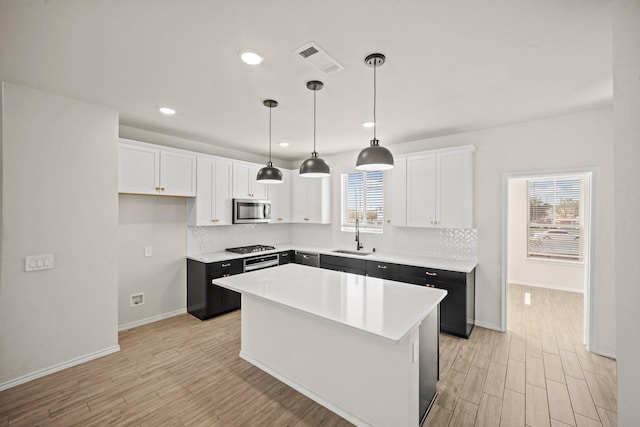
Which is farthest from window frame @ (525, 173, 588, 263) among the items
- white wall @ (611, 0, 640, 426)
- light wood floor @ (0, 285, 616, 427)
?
white wall @ (611, 0, 640, 426)

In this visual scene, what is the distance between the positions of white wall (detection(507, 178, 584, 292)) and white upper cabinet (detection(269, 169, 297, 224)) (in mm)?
4557

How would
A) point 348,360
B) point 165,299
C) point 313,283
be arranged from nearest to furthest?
point 348,360 < point 313,283 < point 165,299

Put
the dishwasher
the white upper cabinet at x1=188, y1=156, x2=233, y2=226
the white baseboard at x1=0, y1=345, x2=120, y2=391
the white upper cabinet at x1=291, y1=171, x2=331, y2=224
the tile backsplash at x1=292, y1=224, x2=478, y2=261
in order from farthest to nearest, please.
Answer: the white upper cabinet at x1=291, y1=171, x2=331, y2=224, the dishwasher, the white upper cabinet at x1=188, y1=156, x2=233, y2=226, the tile backsplash at x1=292, y1=224, x2=478, y2=261, the white baseboard at x1=0, y1=345, x2=120, y2=391

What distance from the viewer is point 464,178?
3.64 m

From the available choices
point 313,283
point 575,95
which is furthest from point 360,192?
point 575,95

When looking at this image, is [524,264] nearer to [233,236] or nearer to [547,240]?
[547,240]

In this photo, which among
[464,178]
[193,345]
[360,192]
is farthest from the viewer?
[360,192]

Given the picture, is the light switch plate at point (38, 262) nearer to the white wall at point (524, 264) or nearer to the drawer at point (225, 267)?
the drawer at point (225, 267)

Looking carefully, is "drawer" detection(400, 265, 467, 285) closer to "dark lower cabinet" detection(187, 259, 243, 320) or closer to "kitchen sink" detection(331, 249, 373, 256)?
"kitchen sink" detection(331, 249, 373, 256)

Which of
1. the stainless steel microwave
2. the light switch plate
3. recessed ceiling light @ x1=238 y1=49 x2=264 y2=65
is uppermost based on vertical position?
recessed ceiling light @ x1=238 y1=49 x2=264 y2=65

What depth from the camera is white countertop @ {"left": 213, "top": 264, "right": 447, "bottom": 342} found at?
1.74 metres

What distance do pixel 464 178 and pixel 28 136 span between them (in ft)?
15.6

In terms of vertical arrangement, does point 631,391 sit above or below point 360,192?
below

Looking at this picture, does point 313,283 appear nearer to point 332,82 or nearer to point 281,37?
point 332,82
